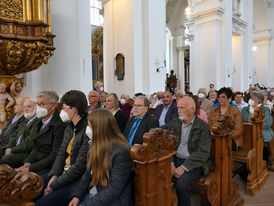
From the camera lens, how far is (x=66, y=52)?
21.4 ft

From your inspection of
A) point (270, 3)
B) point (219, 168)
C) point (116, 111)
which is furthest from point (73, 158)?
point (270, 3)

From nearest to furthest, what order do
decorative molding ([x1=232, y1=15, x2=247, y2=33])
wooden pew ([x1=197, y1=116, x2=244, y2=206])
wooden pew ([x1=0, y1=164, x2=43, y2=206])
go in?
wooden pew ([x1=0, y1=164, x2=43, y2=206]), wooden pew ([x1=197, y1=116, x2=244, y2=206]), decorative molding ([x1=232, y1=15, x2=247, y2=33])

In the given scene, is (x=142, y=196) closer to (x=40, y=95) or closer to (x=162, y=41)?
(x=40, y=95)

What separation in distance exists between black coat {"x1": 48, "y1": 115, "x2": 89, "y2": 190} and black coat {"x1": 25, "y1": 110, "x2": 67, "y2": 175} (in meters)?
0.21

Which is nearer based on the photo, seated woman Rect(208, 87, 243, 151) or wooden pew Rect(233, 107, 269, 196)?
wooden pew Rect(233, 107, 269, 196)

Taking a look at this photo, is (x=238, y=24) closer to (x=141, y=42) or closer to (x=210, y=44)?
(x=210, y=44)

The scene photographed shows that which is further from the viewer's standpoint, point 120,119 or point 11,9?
point 11,9

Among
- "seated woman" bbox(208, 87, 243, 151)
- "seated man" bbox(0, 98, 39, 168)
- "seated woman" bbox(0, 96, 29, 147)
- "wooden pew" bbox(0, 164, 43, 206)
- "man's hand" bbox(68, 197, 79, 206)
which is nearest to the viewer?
"wooden pew" bbox(0, 164, 43, 206)

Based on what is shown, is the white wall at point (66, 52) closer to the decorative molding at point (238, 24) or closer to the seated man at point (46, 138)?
the seated man at point (46, 138)

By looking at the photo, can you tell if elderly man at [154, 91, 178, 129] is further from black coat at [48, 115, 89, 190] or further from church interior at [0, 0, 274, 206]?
black coat at [48, 115, 89, 190]

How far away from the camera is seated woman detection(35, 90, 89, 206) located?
2.24m

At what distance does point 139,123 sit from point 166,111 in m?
1.35

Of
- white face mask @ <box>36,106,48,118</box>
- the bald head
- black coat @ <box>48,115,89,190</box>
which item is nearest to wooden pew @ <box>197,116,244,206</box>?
the bald head

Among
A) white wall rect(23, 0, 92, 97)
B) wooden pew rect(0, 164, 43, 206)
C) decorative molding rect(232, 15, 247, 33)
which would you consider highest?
decorative molding rect(232, 15, 247, 33)
